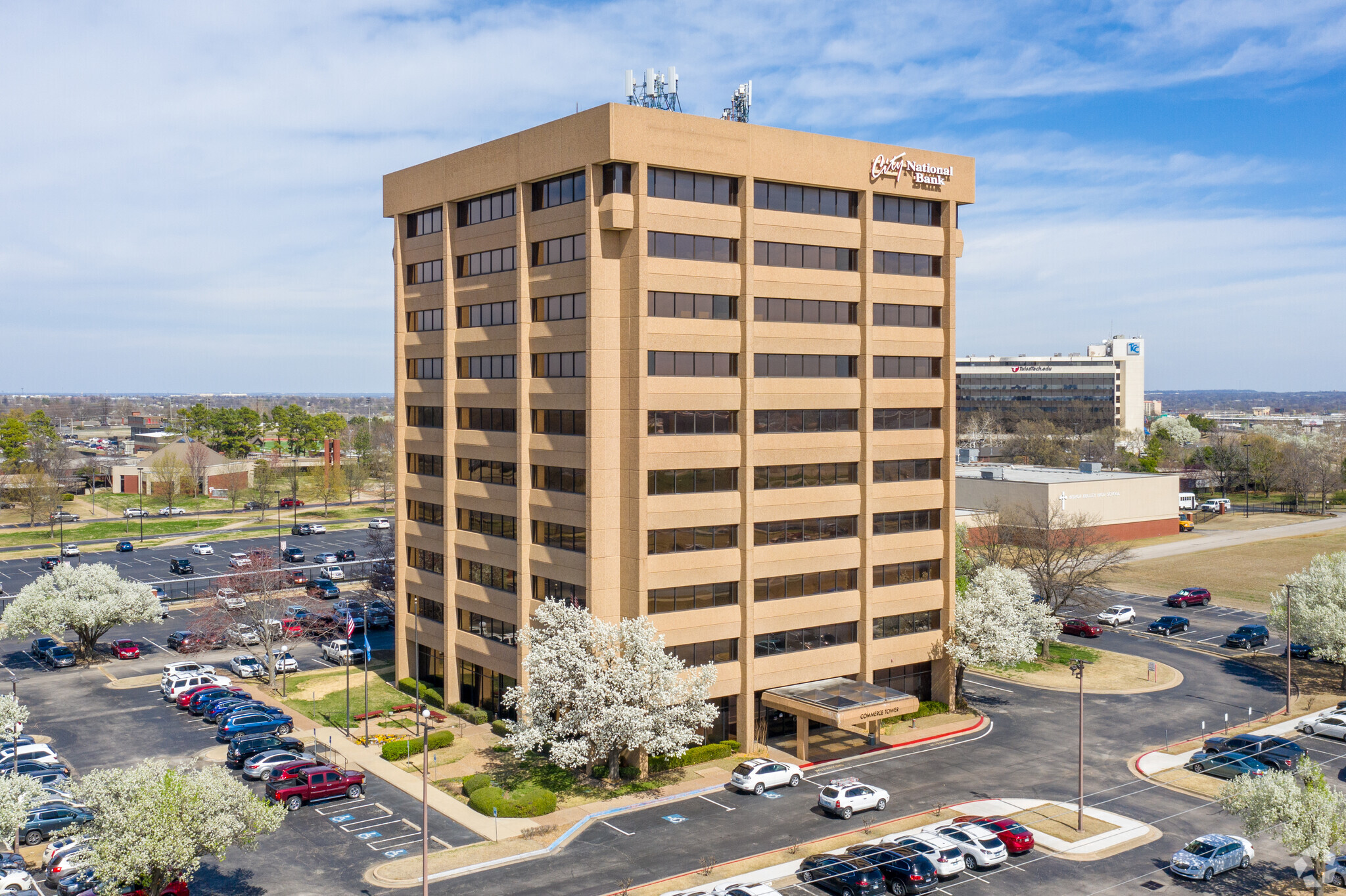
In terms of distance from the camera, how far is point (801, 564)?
58750 millimetres

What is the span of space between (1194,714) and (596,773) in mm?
39745

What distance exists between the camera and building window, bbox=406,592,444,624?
68.1 m

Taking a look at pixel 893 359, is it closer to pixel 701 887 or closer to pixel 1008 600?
pixel 1008 600

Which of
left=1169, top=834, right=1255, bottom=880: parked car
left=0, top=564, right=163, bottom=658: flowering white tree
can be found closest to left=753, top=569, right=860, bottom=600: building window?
left=1169, top=834, right=1255, bottom=880: parked car

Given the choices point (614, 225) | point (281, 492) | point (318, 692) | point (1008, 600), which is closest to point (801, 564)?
point (1008, 600)

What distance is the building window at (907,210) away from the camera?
6250cm

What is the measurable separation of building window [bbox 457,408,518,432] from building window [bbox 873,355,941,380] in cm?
2304

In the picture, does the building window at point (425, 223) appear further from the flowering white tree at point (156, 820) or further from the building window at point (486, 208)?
the flowering white tree at point (156, 820)

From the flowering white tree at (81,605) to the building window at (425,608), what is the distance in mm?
23614

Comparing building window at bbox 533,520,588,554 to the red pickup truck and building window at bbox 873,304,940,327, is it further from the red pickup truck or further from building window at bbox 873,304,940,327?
building window at bbox 873,304,940,327

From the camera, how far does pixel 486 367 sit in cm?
6316

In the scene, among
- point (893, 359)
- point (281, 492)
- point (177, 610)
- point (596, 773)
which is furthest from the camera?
point (281, 492)

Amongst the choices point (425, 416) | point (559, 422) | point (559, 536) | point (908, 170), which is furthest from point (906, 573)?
point (425, 416)

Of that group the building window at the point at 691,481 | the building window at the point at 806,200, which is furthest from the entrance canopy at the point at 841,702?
the building window at the point at 806,200
